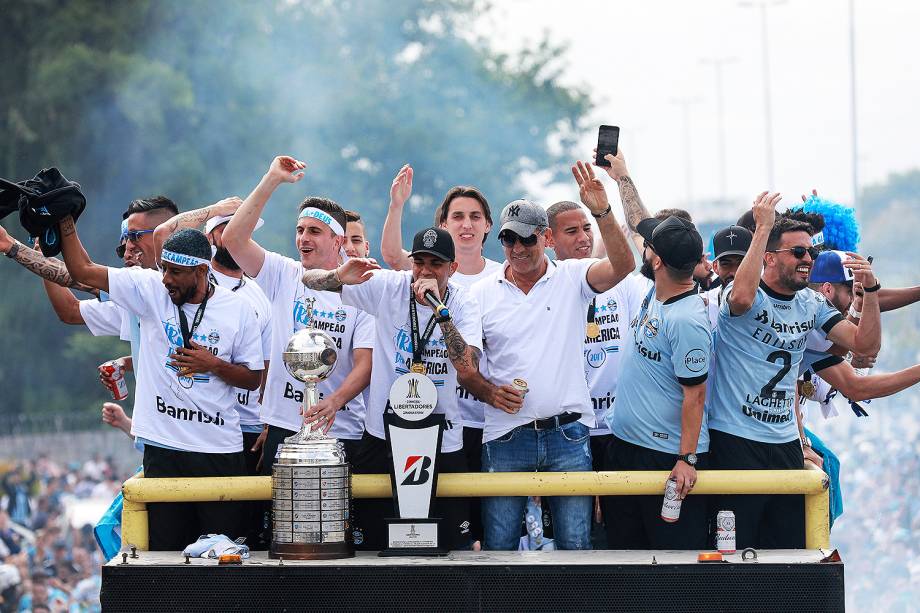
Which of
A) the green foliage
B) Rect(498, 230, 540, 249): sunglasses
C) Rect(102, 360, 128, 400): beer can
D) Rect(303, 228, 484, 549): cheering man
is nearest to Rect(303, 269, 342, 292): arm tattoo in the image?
Rect(303, 228, 484, 549): cheering man

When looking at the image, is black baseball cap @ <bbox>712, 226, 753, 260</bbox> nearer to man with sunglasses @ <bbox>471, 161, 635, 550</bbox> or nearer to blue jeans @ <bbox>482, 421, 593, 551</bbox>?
man with sunglasses @ <bbox>471, 161, 635, 550</bbox>

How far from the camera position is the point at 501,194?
34875mm

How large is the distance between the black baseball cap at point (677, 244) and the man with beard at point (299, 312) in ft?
4.70

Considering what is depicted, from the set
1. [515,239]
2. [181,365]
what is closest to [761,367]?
[515,239]

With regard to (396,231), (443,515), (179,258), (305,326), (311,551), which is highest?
(396,231)

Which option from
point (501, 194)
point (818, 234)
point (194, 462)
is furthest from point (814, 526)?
point (501, 194)

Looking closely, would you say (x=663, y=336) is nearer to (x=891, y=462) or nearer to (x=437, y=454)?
(x=437, y=454)

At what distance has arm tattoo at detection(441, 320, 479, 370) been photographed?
541cm

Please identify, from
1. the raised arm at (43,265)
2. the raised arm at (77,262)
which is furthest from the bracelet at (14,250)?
the raised arm at (77,262)

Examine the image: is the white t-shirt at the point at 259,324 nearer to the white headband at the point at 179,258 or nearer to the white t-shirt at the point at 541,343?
the white headband at the point at 179,258

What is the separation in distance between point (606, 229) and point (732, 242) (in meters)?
0.81

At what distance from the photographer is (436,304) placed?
17.4 feet

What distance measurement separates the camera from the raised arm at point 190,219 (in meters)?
6.82

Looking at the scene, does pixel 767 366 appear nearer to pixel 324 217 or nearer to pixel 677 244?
pixel 677 244
